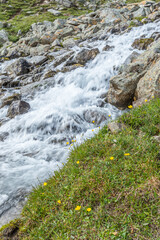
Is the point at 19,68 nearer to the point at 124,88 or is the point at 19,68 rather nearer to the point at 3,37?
the point at 124,88

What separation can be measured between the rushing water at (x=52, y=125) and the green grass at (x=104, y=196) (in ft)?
2.60

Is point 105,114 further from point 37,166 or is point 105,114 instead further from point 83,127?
point 37,166

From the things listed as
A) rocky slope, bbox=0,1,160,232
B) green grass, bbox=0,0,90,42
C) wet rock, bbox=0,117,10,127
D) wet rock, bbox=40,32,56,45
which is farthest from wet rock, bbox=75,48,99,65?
green grass, bbox=0,0,90,42

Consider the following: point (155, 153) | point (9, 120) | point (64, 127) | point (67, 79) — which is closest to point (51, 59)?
point (67, 79)

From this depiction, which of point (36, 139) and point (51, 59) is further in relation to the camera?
point (51, 59)

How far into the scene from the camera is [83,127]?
755 centimetres

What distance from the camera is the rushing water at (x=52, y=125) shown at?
5.22 meters

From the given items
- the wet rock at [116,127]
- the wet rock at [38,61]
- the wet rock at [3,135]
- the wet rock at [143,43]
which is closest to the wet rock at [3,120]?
the wet rock at [3,135]

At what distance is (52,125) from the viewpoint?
796 centimetres

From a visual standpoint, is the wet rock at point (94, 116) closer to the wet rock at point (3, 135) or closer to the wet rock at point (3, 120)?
the wet rock at point (3, 135)

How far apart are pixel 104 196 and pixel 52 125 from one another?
5.24m

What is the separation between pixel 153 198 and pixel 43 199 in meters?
2.03

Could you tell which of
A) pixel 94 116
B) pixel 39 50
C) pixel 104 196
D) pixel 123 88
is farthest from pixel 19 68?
pixel 104 196

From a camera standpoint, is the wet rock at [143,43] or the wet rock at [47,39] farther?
the wet rock at [47,39]
